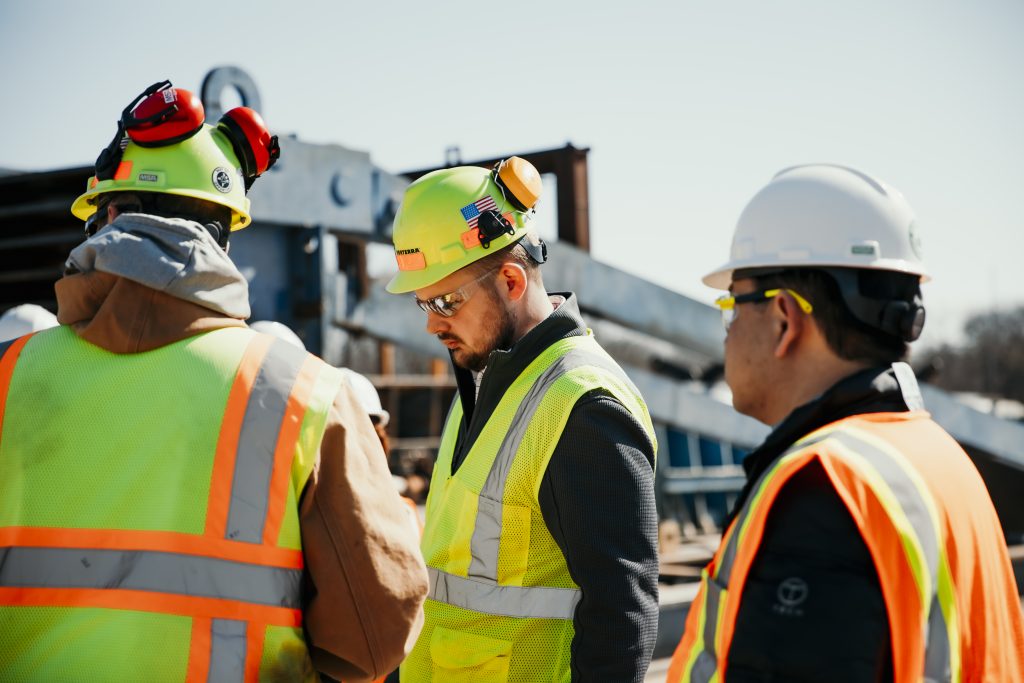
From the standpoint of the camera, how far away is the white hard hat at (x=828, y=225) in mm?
1636

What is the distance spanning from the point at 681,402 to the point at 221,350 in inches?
210

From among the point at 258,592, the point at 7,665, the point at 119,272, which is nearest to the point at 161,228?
the point at 119,272

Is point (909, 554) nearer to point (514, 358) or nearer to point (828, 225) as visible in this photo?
point (828, 225)

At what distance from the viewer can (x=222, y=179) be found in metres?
1.96

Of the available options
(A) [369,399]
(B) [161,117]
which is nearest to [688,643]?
(B) [161,117]

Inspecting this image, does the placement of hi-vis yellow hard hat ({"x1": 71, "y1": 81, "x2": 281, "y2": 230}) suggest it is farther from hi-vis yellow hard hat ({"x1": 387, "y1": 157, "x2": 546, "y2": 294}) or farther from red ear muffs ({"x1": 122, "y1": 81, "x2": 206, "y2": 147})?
hi-vis yellow hard hat ({"x1": 387, "y1": 157, "x2": 546, "y2": 294})

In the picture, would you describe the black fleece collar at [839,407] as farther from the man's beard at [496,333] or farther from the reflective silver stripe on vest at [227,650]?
the man's beard at [496,333]

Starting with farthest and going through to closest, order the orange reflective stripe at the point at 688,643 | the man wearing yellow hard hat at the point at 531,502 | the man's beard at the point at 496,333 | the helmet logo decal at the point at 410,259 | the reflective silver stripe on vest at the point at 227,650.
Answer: the helmet logo decal at the point at 410,259 → the man's beard at the point at 496,333 → the man wearing yellow hard hat at the point at 531,502 → the reflective silver stripe on vest at the point at 227,650 → the orange reflective stripe at the point at 688,643

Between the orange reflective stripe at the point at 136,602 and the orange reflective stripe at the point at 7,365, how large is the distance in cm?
30

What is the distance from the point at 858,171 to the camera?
5.69 feet

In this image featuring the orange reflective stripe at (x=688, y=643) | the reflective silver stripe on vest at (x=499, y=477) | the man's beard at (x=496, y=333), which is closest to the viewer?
the orange reflective stripe at (x=688, y=643)

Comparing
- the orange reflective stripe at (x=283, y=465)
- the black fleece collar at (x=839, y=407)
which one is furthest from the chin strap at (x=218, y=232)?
Result: the black fleece collar at (x=839, y=407)

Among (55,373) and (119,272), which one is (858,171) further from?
(55,373)

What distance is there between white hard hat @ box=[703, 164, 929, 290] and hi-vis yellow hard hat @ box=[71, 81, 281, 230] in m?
1.09
